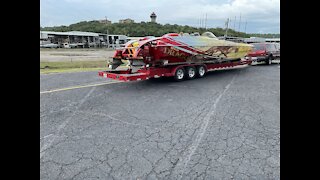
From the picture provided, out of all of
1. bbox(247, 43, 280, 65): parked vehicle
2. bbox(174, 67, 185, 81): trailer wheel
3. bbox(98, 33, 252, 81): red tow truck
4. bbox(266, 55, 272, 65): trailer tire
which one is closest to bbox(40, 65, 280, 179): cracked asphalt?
bbox(98, 33, 252, 81): red tow truck

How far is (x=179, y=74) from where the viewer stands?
10.4 m

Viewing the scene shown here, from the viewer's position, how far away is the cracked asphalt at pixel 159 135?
3363mm

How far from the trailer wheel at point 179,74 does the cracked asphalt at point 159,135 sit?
2.12m

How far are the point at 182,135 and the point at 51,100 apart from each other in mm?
4371

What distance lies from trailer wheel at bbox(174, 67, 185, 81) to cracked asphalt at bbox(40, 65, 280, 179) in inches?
83.6

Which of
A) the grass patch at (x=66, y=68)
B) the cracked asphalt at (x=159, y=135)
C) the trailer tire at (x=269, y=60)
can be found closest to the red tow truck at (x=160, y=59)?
the cracked asphalt at (x=159, y=135)

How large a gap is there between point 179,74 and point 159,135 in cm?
614

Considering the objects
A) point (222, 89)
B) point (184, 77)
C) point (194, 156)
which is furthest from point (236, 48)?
point (194, 156)

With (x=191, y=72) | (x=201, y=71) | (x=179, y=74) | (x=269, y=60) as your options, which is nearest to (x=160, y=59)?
(x=179, y=74)

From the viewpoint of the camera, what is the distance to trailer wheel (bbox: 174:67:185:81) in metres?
10.3

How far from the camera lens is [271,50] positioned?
59.3 ft

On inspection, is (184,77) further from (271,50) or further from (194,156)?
(271,50)

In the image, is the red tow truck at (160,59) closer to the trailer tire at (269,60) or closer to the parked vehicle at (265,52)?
the parked vehicle at (265,52)
